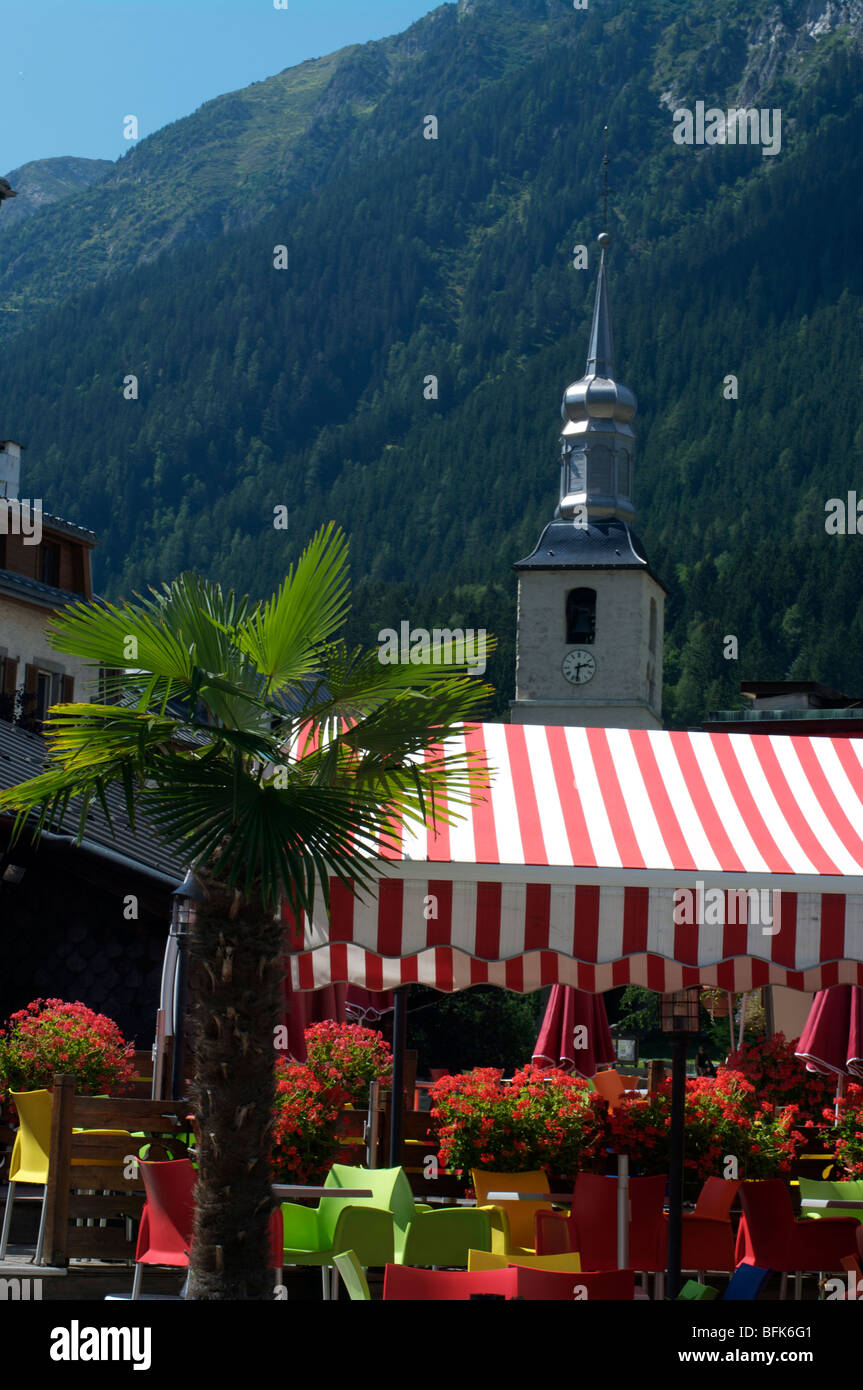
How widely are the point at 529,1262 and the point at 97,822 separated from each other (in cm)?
1790

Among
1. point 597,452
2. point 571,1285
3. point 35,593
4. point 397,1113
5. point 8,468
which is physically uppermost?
point 597,452

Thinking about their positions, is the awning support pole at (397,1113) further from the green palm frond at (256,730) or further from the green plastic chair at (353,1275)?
the green plastic chair at (353,1275)

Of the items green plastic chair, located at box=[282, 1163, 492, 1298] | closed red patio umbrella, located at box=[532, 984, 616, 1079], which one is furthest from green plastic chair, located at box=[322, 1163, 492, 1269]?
closed red patio umbrella, located at box=[532, 984, 616, 1079]

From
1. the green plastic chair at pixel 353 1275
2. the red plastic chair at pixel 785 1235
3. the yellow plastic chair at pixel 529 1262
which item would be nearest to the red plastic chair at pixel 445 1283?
the yellow plastic chair at pixel 529 1262

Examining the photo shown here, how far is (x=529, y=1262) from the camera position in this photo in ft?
25.3

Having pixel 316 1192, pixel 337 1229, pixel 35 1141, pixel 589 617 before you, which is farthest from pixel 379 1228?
pixel 589 617

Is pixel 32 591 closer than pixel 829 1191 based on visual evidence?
No

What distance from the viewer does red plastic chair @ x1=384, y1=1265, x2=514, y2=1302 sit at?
22.2 ft

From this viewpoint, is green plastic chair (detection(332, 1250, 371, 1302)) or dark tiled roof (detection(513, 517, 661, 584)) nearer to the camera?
green plastic chair (detection(332, 1250, 371, 1302))

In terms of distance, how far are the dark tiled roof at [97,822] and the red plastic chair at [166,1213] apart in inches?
455

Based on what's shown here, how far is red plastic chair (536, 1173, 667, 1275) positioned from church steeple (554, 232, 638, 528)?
6302cm

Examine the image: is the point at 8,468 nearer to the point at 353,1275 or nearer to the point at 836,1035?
the point at 836,1035

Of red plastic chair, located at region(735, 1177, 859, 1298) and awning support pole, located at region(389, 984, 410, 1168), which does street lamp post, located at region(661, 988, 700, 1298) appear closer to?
red plastic chair, located at region(735, 1177, 859, 1298)

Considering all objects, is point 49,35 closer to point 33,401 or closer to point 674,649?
point 674,649
